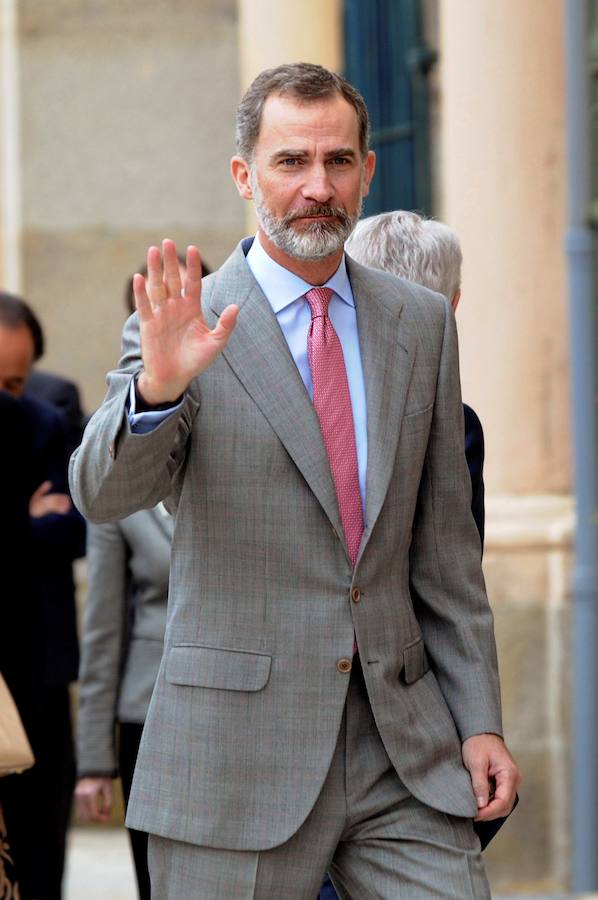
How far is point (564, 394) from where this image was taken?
734cm

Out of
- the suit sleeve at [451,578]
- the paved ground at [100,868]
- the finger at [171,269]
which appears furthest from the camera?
the paved ground at [100,868]

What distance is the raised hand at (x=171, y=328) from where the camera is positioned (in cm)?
307

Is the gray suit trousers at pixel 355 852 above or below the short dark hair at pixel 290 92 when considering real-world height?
below

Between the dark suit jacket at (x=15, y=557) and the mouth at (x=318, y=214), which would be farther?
the dark suit jacket at (x=15, y=557)

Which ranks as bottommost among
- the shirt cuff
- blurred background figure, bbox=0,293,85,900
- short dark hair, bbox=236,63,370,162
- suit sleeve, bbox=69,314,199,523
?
blurred background figure, bbox=0,293,85,900

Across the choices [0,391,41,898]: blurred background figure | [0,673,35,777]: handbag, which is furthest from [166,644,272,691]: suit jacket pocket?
[0,391,41,898]: blurred background figure

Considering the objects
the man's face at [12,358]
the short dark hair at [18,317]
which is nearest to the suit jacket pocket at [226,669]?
the man's face at [12,358]

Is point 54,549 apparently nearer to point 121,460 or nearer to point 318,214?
point 318,214

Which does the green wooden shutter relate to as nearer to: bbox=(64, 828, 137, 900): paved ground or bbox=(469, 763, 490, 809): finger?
bbox=(64, 828, 137, 900): paved ground

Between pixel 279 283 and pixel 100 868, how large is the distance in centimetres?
534

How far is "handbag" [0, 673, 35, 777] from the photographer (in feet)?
13.9

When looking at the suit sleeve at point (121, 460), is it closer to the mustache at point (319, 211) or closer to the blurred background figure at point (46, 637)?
the mustache at point (319, 211)

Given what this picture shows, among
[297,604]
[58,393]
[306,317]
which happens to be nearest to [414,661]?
[297,604]

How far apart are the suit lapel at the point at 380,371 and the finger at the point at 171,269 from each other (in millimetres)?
482
